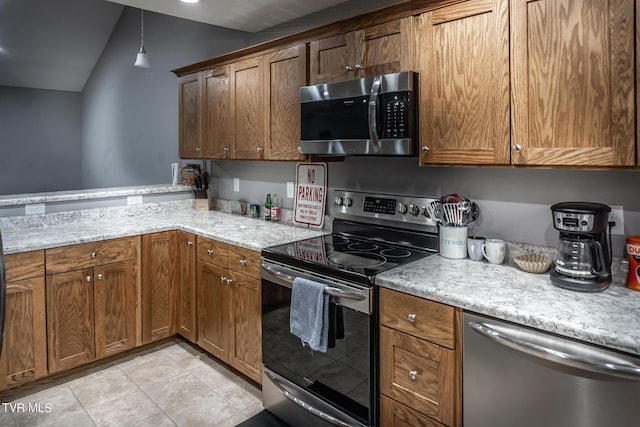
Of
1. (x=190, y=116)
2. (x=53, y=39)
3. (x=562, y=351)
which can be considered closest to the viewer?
(x=562, y=351)

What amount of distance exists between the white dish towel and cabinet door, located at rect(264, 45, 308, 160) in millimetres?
881

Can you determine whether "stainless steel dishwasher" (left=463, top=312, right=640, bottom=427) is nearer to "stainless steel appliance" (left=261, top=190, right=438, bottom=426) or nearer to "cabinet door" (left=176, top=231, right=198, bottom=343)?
"stainless steel appliance" (left=261, top=190, right=438, bottom=426)

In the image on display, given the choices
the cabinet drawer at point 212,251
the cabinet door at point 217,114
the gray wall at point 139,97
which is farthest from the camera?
the gray wall at point 139,97

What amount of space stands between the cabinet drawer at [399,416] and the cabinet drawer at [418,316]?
1.02ft

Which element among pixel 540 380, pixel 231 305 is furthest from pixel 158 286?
pixel 540 380

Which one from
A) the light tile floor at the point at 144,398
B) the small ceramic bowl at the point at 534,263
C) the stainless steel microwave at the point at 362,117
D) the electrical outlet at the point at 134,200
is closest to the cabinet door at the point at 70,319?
the light tile floor at the point at 144,398

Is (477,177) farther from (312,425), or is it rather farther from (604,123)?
(312,425)

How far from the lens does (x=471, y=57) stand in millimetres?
1777

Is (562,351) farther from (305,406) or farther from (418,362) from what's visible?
(305,406)

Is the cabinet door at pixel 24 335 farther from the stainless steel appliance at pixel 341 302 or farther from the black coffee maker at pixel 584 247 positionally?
the black coffee maker at pixel 584 247

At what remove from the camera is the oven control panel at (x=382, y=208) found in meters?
2.29

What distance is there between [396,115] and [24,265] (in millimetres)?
2187

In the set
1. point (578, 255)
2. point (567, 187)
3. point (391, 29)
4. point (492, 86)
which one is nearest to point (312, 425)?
point (578, 255)

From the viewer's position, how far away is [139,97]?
501 centimetres
